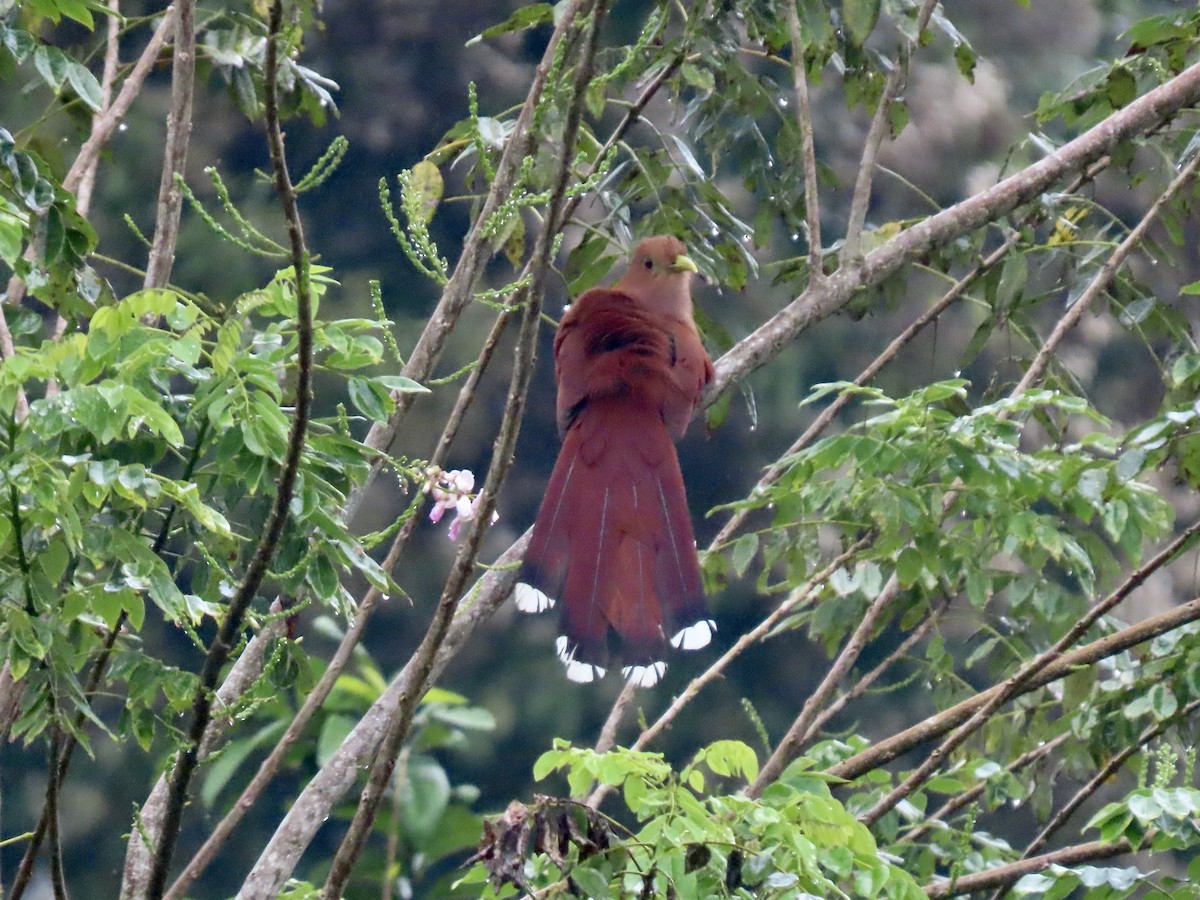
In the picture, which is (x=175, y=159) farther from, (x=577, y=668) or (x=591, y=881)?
(x=591, y=881)

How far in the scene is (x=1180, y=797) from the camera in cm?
165

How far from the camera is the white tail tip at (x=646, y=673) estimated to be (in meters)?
2.09

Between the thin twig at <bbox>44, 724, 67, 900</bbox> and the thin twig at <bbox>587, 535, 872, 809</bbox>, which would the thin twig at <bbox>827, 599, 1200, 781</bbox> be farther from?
the thin twig at <bbox>44, 724, 67, 900</bbox>

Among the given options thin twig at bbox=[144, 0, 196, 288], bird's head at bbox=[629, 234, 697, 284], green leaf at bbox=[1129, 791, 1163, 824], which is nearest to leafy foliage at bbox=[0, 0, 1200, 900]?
green leaf at bbox=[1129, 791, 1163, 824]

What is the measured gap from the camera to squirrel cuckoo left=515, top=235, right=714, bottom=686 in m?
2.13

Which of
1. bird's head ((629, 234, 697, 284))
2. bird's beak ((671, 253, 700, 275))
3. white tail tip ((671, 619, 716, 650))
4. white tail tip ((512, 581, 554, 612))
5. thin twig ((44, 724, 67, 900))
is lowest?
thin twig ((44, 724, 67, 900))

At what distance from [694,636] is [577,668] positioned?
0.65ft

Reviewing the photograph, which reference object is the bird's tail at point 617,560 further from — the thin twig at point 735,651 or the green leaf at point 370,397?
the green leaf at point 370,397

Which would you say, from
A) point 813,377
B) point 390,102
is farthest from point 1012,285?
point 390,102

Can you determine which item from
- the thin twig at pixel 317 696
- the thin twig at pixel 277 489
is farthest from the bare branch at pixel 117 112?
the thin twig at pixel 277 489

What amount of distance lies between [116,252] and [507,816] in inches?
135

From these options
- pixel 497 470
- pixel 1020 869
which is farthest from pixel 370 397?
pixel 1020 869

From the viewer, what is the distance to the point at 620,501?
2318 mm

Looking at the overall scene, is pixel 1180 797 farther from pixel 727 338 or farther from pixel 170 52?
pixel 170 52
